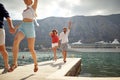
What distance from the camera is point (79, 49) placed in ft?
450

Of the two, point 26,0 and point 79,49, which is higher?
point 26,0

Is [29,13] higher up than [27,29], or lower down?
higher up

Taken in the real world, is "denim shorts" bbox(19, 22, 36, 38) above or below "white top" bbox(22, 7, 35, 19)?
below

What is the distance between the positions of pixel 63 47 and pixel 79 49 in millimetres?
125806

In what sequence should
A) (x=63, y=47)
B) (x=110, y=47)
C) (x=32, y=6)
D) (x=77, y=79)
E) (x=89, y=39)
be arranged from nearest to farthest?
(x=77, y=79) → (x=32, y=6) → (x=63, y=47) → (x=110, y=47) → (x=89, y=39)

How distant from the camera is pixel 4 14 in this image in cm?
571

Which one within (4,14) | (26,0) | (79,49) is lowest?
(79,49)

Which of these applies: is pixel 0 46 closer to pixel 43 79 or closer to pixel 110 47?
pixel 43 79

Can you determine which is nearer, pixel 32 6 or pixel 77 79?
pixel 77 79

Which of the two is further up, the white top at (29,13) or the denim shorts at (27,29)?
the white top at (29,13)

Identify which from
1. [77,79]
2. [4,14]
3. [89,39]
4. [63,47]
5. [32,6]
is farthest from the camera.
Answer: [89,39]

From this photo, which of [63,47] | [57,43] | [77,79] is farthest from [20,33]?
[57,43]

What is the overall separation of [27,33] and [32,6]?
0.81 metres

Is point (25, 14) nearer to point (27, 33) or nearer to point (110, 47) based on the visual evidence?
point (27, 33)
